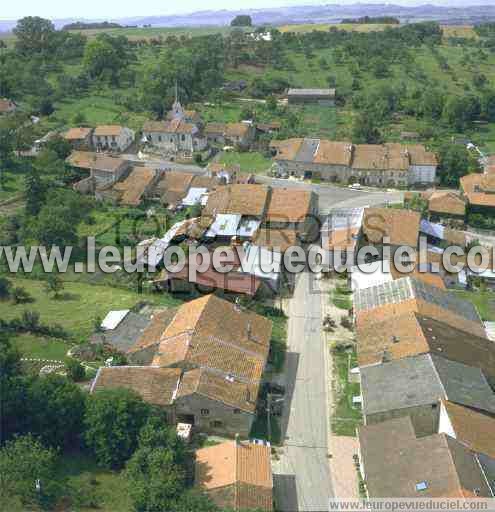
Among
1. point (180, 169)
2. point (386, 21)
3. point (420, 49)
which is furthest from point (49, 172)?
point (386, 21)

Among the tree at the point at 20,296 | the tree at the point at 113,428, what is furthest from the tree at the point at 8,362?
the tree at the point at 20,296

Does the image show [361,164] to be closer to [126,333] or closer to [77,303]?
[77,303]

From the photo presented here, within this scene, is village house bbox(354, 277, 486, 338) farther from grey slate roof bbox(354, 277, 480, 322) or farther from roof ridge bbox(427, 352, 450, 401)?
roof ridge bbox(427, 352, 450, 401)

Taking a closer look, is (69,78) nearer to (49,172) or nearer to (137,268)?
(49,172)

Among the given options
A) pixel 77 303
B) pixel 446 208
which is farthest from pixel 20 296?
pixel 446 208

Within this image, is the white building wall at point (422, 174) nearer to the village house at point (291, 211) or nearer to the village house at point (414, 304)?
the village house at point (291, 211)

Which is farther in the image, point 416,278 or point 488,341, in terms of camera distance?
point 416,278
